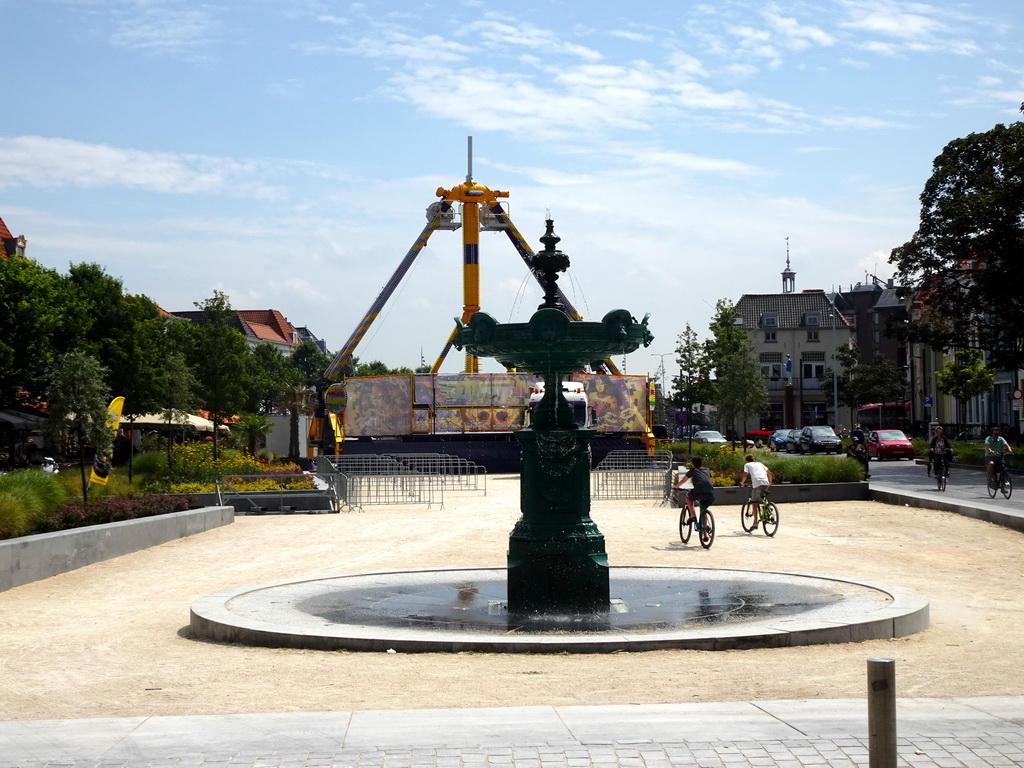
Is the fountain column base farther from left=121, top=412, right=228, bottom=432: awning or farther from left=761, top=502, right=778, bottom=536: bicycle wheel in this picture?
left=121, top=412, right=228, bottom=432: awning

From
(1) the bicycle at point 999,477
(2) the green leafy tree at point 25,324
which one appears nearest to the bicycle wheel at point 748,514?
(1) the bicycle at point 999,477

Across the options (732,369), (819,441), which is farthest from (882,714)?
(732,369)

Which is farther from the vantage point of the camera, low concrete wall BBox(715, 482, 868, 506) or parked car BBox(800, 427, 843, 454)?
parked car BBox(800, 427, 843, 454)

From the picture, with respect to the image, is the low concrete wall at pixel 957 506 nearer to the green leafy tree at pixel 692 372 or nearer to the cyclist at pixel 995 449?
the cyclist at pixel 995 449

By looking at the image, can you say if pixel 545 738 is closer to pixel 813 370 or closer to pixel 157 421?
pixel 157 421

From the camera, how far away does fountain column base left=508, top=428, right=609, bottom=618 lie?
11.5 metres

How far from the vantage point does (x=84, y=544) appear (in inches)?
697

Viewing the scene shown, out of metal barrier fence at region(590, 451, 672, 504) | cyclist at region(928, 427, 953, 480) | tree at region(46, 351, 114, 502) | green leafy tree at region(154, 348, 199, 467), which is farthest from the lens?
green leafy tree at region(154, 348, 199, 467)

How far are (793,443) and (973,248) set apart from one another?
25.0 metres

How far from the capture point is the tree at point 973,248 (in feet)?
136

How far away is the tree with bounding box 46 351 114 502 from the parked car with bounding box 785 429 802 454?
34.6m

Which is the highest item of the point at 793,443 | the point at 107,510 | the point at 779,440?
the point at 779,440

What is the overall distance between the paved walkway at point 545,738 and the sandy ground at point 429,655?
29.3 inches

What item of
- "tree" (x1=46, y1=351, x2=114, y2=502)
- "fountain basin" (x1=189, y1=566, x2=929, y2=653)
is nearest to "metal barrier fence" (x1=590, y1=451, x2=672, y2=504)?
"fountain basin" (x1=189, y1=566, x2=929, y2=653)
